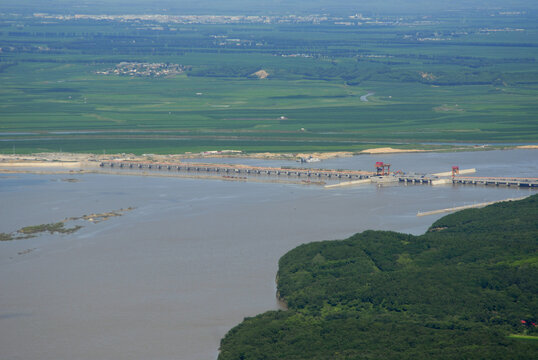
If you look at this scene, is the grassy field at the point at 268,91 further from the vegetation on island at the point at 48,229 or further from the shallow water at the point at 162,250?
the vegetation on island at the point at 48,229

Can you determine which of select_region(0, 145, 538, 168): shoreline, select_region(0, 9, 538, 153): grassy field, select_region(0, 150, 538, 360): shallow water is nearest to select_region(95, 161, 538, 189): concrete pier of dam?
select_region(0, 150, 538, 360): shallow water

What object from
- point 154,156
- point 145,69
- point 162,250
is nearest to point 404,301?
point 162,250

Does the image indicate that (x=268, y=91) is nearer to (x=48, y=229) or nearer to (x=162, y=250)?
(x=48, y=229)

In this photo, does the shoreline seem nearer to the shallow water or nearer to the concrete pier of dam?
the concrete pier of dam

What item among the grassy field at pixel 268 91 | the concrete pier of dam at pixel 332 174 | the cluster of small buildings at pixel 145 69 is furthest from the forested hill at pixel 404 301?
the cluster of small buildings at pixel 145 69

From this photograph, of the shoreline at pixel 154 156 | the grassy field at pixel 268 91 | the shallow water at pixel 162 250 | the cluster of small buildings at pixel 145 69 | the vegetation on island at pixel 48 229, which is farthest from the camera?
the cluster of small buildings at pixel 145 69

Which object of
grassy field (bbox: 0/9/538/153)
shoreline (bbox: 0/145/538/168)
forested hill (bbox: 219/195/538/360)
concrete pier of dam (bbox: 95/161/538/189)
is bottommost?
forested hill (bbox: 219/195/538/360)

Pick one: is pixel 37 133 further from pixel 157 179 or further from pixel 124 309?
pixel 124 309
